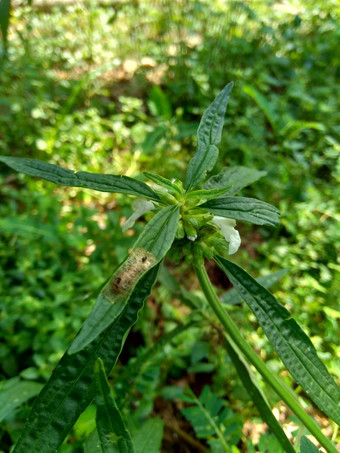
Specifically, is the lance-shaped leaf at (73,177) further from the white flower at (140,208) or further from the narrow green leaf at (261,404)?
the narrow green leaf at (261,404)

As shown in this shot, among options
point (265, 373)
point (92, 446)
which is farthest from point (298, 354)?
point (92, 446)

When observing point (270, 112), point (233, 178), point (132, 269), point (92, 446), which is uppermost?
point (270, 112)

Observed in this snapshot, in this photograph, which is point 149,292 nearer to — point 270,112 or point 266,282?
point 266,282

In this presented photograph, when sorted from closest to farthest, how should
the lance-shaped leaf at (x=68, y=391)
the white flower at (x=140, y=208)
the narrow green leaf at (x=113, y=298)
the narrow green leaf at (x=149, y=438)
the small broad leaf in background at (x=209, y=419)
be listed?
the narrow green leaf at (x=113, y=298)
the lance-shaped leaf at (x=68, y=391)
the white flower at (x=140, y=208)
the narrow green leaf at (x=149, y=438)
the small broad leaf in background at (x=209, y=419)

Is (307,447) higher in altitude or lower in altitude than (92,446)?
higher

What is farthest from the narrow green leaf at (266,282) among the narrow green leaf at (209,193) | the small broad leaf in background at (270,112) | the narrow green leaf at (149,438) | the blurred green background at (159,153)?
the small broad leaf in background at (270,112)

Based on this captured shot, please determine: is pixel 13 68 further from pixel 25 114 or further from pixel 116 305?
pixel 116 305

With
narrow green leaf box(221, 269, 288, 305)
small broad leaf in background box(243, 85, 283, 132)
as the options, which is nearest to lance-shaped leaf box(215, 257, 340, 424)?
narrow green leaf box(221, 269, 288, 305)
